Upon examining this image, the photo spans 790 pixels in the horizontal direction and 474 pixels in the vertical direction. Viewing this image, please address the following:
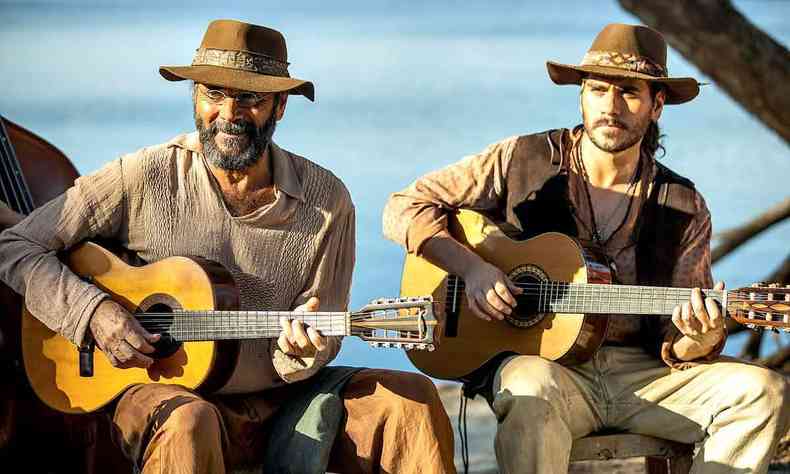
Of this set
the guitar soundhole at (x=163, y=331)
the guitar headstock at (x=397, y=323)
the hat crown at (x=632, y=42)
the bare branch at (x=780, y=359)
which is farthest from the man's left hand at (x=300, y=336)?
the bare branch at (x=780, y=359)

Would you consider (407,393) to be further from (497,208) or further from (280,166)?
(497,208)

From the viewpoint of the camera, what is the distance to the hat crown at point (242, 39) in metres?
4.85

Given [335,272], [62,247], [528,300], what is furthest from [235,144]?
[528,300]

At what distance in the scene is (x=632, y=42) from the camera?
520 centimetres

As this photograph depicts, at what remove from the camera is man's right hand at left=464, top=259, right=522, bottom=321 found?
500cm

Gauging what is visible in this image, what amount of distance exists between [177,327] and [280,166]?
693mm

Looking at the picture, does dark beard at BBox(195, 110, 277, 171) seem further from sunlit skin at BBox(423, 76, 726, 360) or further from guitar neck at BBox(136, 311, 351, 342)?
sunlit skin at BBox(423, 76, 726, 360)

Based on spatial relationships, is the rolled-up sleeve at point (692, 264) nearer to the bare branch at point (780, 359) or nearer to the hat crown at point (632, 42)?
the hat crown at point (632, 42)

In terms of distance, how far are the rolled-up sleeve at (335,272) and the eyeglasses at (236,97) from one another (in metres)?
0.48

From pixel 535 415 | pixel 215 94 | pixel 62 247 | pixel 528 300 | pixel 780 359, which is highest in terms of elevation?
pixel 215 94

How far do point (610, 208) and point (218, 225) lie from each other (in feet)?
4.73

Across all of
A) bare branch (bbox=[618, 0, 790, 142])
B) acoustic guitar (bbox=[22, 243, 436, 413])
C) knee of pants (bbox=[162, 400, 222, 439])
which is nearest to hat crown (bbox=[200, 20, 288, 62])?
acoustic guitar (bbox=[22, 243, 436, 413])

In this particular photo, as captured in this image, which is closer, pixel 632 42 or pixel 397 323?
pixel 397 323

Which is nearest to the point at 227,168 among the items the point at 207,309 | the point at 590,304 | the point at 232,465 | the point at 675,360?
→ the point at 207,309
